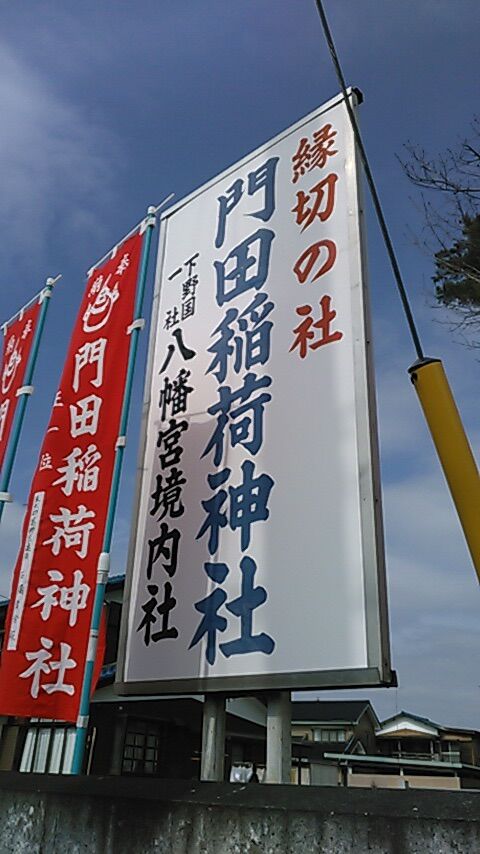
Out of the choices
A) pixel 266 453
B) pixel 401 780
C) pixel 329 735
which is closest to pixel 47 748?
pixel 266 453

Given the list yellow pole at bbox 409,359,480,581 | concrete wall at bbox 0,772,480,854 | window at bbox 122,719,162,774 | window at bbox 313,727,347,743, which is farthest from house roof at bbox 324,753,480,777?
yellow pole at bbox 409,359,480,581

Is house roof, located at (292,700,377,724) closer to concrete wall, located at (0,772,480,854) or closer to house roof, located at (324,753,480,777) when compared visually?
house roof, located at (324,753,480,777)

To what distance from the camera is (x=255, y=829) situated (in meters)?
2.21

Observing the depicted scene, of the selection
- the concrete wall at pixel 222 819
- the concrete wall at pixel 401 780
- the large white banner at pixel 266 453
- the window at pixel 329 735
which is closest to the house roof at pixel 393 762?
the concrete wall at pixel 401 780

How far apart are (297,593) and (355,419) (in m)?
0.98

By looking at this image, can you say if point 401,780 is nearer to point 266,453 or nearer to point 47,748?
point 47,748

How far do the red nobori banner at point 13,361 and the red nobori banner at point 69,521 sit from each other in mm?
970

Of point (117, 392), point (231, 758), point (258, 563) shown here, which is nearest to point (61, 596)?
point (117, 392)

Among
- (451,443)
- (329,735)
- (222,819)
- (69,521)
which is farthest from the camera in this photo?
(329,735)

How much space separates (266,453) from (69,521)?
2156 mm

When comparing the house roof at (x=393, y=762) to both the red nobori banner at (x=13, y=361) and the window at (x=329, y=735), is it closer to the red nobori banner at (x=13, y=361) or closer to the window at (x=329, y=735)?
the window at (x=329, y=735)

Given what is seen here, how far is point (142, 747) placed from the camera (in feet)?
42.1

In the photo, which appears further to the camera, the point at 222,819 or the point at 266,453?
the point at 266,453

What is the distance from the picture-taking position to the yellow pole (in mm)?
1356
